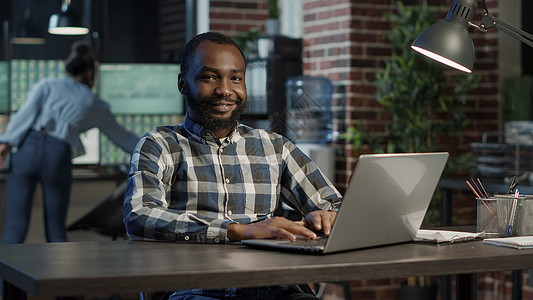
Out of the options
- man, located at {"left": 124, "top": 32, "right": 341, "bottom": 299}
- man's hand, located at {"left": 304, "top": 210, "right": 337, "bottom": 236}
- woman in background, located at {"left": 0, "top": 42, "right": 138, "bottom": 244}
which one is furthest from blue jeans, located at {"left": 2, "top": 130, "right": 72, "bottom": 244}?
man's hand, located at {"left": 304, "top": 210, "right": 337, "bottom": 236}

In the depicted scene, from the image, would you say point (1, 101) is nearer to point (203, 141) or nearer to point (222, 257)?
point (203, 141)

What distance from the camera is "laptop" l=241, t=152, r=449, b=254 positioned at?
157 cm

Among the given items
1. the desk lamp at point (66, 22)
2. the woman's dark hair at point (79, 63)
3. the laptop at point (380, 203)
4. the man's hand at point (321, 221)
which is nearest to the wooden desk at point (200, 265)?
the laptop at point (380, 203)

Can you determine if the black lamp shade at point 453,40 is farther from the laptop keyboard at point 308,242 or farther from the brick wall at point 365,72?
the brick wall at point 365,72

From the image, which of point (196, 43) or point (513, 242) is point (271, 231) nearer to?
point (513, 242)

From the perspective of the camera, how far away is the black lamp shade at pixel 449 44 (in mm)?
2002

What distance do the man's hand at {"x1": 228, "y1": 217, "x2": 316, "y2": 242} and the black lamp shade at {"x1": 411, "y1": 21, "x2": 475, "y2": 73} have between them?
0.60 meters

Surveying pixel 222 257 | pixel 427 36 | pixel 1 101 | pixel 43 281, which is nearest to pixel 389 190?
pixel 222 257

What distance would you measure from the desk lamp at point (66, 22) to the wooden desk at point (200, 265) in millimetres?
3630

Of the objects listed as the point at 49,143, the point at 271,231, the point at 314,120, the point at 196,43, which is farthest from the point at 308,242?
the point at 49,143

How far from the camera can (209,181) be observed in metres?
2.08

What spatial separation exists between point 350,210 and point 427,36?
67cm

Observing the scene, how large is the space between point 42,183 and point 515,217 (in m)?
3.19

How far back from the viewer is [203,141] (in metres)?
2.13
